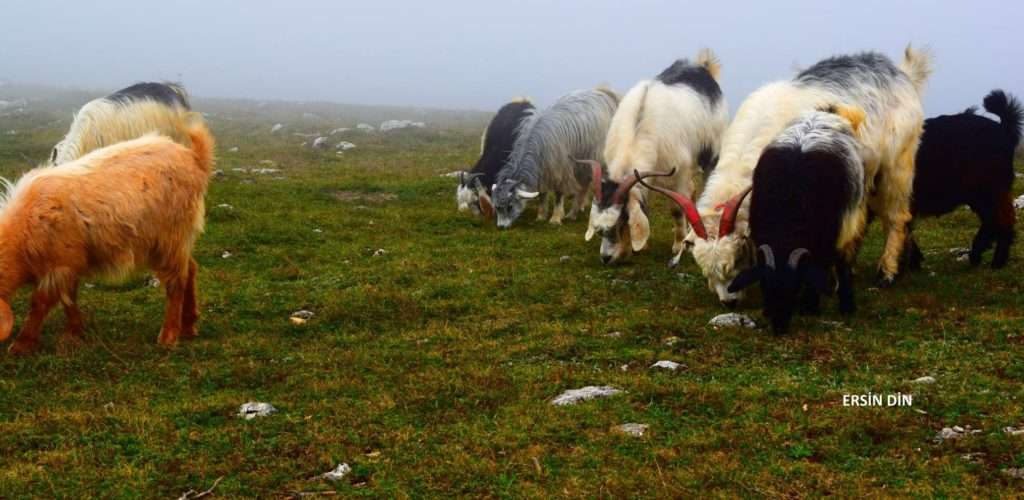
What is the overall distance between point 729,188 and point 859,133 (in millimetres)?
1650

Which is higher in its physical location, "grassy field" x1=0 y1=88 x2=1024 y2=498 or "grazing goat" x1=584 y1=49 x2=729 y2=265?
"grazing goat" x1=584 y1=49 x2=729 y2=265

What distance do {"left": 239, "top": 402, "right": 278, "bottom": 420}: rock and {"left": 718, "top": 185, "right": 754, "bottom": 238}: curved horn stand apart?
17.7ft

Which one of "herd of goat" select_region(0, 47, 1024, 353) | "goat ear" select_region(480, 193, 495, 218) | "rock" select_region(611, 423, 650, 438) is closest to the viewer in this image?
"rock" select_region(611, 423, 650, 438)

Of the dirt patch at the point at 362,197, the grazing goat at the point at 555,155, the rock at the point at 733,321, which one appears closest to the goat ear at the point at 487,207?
the grazing goat at the point at 555,155

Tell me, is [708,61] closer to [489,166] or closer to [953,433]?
[489,166]

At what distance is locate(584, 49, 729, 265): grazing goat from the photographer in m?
13.5

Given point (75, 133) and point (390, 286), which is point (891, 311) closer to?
point (390, 286)

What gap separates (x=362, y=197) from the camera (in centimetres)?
2103

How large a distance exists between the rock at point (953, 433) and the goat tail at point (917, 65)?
726 centimetres

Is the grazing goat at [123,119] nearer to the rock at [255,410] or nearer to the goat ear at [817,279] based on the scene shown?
the rock at [255,410]

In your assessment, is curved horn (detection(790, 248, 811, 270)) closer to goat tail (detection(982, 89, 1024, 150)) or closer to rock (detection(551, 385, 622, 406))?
rock (detection(551, 385, 622, 406))

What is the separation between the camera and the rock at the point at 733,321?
945 centimetres

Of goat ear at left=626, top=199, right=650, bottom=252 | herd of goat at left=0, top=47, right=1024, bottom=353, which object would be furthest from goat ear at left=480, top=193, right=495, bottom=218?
goat ear at left=626, top=199, right=650, bottom=252

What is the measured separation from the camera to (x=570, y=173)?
18.0 metres
